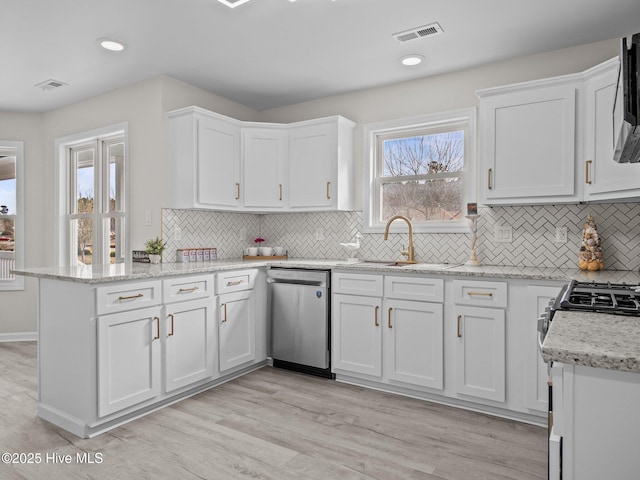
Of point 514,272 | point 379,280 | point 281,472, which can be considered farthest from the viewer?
point 379,280

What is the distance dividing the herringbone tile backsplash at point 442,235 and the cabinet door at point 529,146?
36 cm

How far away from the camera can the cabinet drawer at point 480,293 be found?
2742 millimetres

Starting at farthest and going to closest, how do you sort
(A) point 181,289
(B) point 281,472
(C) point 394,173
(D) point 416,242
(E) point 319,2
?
(C) point 394,173, (D) point 416,242, (A) point 181,289, (E) point 319,2, (B) point 281,472

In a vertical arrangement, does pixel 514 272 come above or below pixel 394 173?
below

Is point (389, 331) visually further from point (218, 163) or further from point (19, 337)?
point (19, 337)

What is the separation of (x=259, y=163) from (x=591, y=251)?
2856 millimetres

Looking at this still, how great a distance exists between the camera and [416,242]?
376 cm

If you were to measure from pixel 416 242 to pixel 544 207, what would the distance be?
1039 millimetres

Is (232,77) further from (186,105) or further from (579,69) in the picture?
(579,69)

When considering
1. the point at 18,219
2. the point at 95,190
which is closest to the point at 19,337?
the point at 18,219

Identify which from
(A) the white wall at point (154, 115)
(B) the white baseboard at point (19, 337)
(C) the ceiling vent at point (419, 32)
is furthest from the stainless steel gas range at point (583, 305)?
(B) the white baseboard at point (19, 337)

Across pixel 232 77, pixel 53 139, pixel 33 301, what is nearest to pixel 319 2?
pixel 232 77

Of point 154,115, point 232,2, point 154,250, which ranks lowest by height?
point 154,250

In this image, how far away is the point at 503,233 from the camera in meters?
3.37
